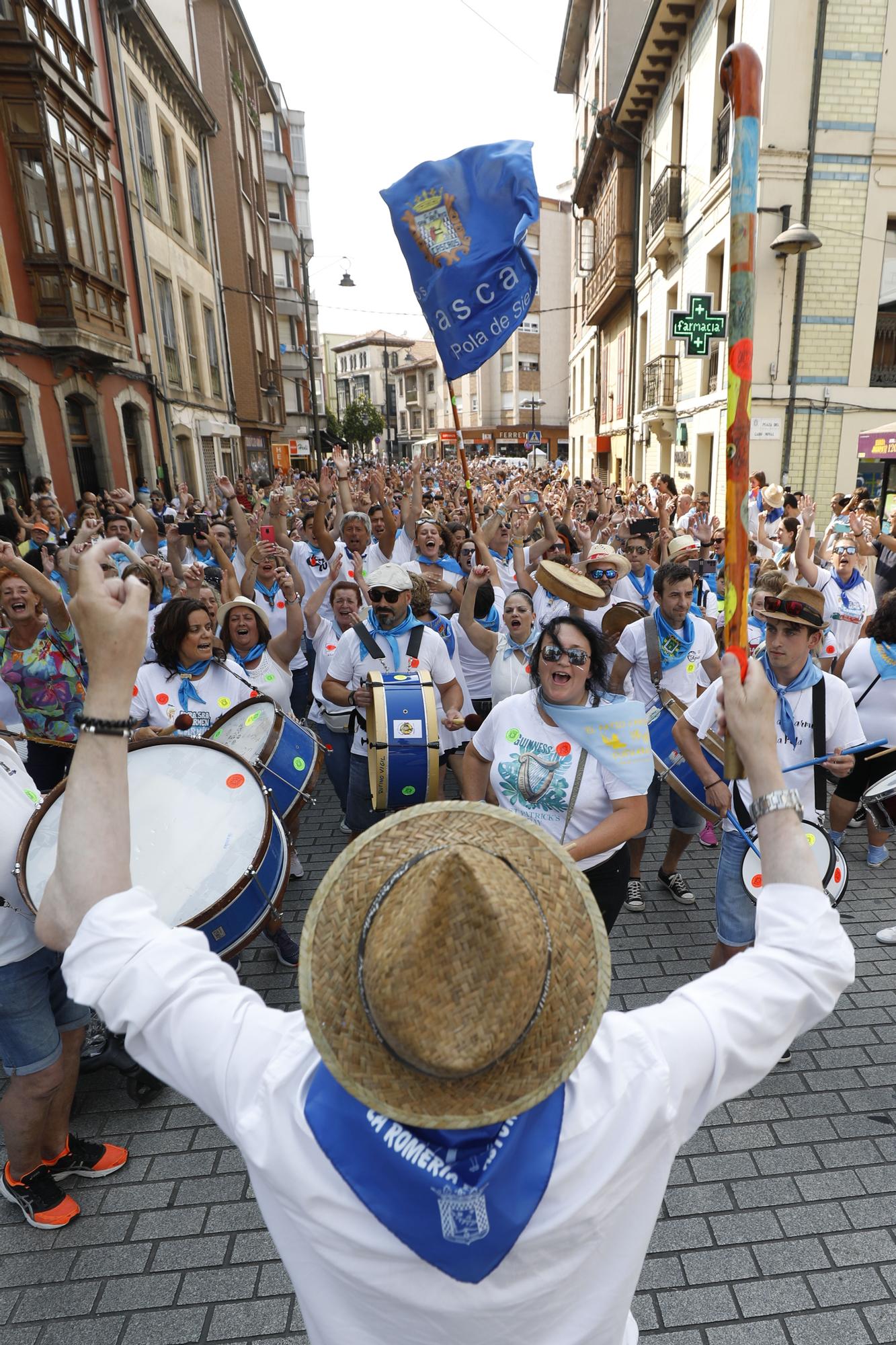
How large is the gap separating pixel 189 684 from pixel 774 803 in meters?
3.44

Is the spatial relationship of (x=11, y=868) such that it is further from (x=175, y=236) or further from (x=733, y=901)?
(x=175, y=236)

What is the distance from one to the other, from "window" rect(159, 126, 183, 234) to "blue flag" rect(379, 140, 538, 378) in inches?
769

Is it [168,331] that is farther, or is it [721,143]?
[168,331]

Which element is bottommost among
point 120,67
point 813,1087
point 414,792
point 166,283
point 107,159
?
point 813,1087

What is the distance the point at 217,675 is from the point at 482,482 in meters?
22.7

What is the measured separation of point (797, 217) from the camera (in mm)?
13750

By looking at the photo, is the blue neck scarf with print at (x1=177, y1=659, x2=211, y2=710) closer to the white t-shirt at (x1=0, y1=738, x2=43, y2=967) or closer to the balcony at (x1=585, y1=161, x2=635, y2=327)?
the white t-shirt at (x1=0, y1=738, x2=43, y2=967)

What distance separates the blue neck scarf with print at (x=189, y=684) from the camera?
159 inches

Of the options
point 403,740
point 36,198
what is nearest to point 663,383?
point 36,198

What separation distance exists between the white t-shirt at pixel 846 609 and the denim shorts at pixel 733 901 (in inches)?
142

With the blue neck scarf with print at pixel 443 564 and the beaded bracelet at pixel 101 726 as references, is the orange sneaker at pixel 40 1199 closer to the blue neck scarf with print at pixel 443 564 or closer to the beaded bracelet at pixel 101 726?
the beaded bracelet at pixel 101 726

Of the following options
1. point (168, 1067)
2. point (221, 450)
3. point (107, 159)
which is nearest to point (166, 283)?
point (107, 159)

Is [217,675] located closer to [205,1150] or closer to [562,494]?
[205,1150]

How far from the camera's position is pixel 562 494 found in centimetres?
1520
